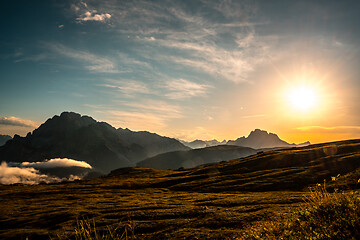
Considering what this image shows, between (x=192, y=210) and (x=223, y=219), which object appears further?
(x=192, y=210)

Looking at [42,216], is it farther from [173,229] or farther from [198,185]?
[198,185]

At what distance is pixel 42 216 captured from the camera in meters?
50.1

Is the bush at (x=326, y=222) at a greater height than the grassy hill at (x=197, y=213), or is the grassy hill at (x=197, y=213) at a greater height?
the bush at (x=326, y=222)

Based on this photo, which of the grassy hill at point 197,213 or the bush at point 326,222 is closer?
the bush at point 326,222

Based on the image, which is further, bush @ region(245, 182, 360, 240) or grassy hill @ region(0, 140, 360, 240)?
grassy hill @ region(0, 140, 360, 240)

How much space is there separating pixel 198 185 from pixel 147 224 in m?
51.9

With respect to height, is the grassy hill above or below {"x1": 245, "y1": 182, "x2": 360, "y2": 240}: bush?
below

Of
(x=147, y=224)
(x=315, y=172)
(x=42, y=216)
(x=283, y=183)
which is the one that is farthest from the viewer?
(x=315, y=172)

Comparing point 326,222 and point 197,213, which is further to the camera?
point 197,213

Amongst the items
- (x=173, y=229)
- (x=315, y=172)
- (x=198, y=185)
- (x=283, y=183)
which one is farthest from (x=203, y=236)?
(x=315, y=172)

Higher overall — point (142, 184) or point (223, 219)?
point (223, 219)

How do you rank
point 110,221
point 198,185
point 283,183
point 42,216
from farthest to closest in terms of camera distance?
point 198,185
point 283,183
point 42,216
point 110,221

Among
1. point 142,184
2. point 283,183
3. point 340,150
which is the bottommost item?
point 142,184

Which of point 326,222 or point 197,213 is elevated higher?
point 326,222
